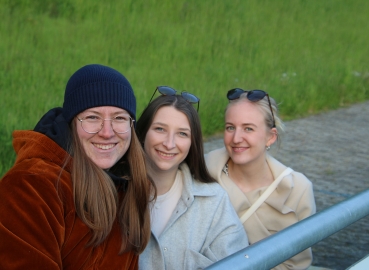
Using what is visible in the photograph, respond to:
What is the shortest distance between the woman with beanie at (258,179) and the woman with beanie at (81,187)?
1020 mm

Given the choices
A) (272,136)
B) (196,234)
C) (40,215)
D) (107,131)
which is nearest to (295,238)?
(40,215)

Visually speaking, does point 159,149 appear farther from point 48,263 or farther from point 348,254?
point 348,254

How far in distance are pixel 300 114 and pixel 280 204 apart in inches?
252

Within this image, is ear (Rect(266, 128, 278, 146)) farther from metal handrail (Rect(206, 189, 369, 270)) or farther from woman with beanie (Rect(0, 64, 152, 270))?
metal handrail (Rect(206, 189, 369, 270))

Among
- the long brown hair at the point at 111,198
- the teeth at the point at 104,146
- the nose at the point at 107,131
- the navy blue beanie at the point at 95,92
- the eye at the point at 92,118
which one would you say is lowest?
the long brown hair at the point at 111,198

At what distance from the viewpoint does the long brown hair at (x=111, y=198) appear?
259cm

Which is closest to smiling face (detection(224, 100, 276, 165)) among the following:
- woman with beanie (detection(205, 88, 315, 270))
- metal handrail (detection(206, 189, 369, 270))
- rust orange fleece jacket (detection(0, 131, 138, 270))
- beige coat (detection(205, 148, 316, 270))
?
woman with beanie (detection(205, 88, 315, 270))

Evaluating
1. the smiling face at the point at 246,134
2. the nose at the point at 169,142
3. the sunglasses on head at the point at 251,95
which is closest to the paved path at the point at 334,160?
the smiling face at the point at 246,134

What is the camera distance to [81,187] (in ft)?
8.43

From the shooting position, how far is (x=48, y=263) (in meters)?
2.37

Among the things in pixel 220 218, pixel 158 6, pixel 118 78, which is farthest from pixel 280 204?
pixel 158 6

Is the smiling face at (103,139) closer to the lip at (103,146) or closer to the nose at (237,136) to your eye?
the lip at (103,146)

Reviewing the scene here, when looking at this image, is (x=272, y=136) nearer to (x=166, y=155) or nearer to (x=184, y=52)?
(x=166, y=155)

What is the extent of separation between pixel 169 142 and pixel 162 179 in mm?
217
